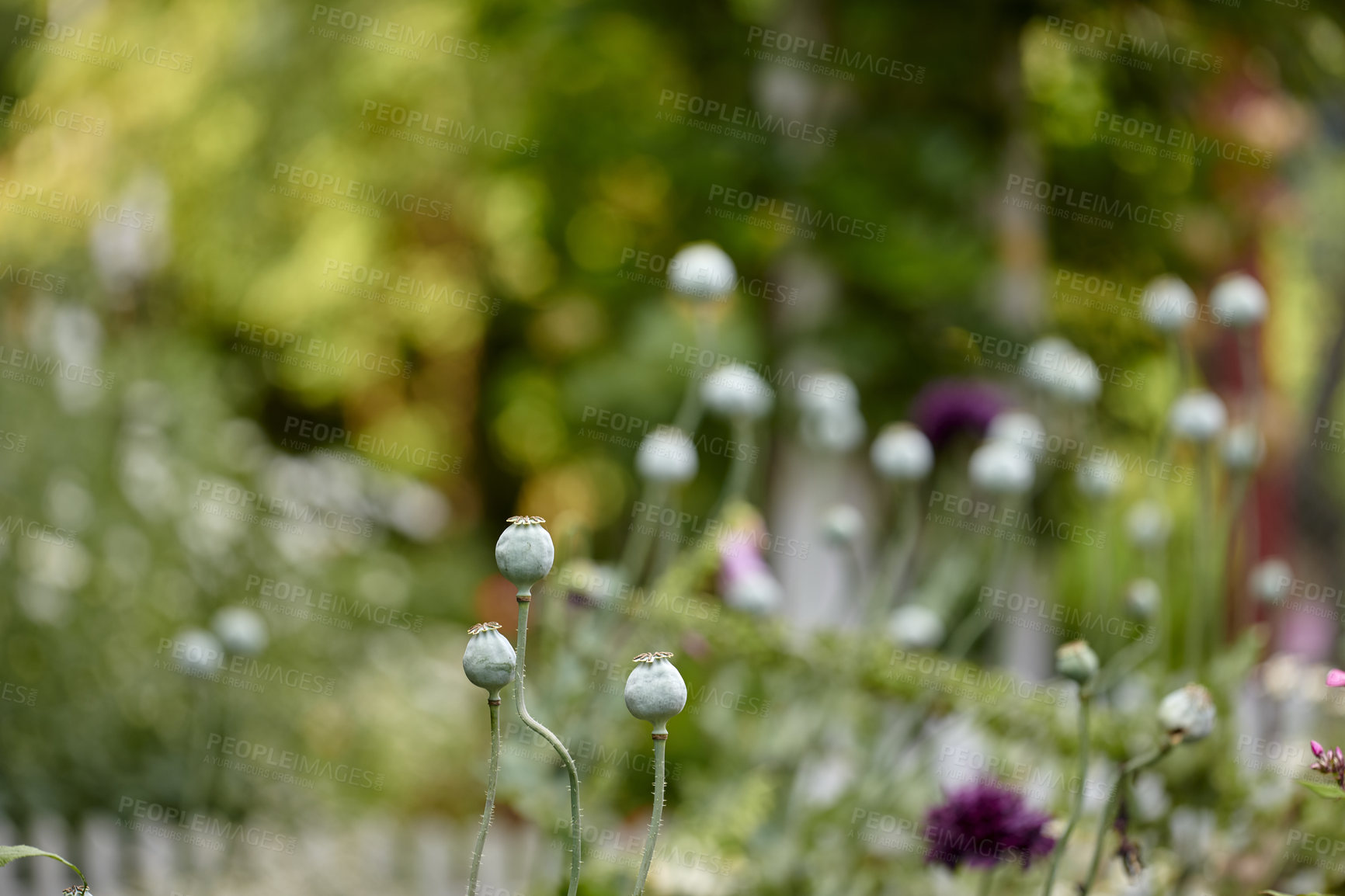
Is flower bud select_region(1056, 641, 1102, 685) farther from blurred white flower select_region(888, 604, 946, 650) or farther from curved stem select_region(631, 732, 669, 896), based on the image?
blurred white flower select_region(888, 604, 946, 650)

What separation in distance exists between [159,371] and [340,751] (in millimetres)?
1256

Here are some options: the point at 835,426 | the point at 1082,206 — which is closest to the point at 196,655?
the point at 835,426

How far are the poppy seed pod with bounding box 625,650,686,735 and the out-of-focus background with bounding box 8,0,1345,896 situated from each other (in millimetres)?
539

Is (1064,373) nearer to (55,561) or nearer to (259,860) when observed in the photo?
(259,860)

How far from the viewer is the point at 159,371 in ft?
10.1

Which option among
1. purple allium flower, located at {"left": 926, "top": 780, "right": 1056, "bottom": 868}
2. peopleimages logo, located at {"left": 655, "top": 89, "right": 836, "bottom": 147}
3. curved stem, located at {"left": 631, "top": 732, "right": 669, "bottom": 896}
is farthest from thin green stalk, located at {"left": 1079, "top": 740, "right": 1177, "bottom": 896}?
peopleimages logo, located at {"left": 655, "top": 89, "right": 836, "bottom": 147}

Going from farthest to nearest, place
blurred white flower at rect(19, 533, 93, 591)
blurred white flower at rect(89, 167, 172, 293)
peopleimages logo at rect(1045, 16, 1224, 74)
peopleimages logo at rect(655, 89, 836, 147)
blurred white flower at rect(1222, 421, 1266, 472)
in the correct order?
blurred white flower at rect(89, 167, 172, 293), peopleimages logo at rect(655, 89, 836, 147), peopleimages logo at rect(1045, 16, 1224, 74), blurred white flower at rect(19, 533, 93, 591), blurred white flower at rect(1222, 421, 1266, 472)

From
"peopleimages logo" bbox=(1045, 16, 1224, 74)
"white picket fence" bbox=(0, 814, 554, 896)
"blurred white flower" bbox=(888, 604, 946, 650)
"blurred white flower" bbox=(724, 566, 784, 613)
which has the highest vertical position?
"peopleimages logo" bbox=(1045, 16, 1224, 74)

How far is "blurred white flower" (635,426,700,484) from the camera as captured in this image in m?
1.24

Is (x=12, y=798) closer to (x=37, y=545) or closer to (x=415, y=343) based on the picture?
(x=37, y=545)

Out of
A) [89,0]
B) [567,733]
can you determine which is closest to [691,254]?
[567,733]

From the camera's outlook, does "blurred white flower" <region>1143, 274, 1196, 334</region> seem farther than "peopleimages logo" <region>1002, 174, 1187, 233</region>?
No

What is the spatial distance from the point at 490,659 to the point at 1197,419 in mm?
1064

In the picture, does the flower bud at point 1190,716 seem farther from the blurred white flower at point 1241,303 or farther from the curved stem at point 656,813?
the blurred white flower at point 1241,303
